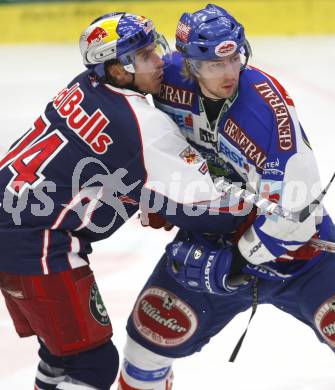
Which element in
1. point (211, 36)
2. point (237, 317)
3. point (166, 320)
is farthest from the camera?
point (237, 317)

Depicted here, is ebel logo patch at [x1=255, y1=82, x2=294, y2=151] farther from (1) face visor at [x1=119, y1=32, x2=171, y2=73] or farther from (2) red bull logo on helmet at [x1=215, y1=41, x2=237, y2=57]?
(1) face visor at [x1=119, y1=32, x2=171, y2=73]

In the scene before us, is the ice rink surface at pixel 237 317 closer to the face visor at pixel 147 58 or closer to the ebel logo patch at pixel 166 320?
the ebel logo patch at pixel 166 320

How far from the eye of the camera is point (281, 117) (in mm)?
2520

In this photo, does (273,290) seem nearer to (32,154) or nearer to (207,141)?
(207,141)

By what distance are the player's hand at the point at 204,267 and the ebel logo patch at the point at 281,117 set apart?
380 mm

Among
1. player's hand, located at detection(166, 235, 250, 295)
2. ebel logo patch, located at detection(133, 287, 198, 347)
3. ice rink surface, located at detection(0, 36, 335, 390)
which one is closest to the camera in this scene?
player's hand, located at detection(166, 235, 250, 295)

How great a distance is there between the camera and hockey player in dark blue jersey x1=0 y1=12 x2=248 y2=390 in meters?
2.53

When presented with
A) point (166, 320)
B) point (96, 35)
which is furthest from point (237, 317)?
point (96, 35)

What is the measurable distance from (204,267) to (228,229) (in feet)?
0.45

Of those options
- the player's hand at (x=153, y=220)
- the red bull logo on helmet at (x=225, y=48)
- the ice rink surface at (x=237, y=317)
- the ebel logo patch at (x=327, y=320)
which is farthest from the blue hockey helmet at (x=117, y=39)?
the ice rink surface at (x=237, y=317)

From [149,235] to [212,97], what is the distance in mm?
1654

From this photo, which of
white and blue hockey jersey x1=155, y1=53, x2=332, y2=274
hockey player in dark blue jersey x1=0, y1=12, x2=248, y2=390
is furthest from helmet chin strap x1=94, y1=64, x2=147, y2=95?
white and blue hockey jersey x1=155, y1=53, x2=332, y2=274

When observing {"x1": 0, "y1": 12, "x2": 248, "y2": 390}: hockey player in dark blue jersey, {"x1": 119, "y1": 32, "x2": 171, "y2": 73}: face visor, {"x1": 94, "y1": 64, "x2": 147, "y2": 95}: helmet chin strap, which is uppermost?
{"x1": 119, "y1": 32, "x2": 171, "y2": 73}: face visor

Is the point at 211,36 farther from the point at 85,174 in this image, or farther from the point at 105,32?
the point at 85,174
